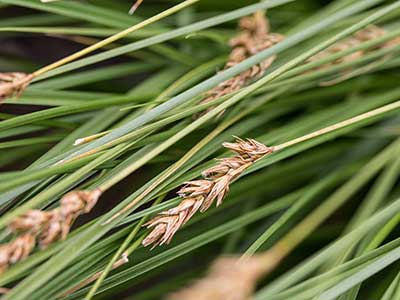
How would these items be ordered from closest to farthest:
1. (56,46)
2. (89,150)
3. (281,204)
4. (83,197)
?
(83,197) < (89,150) < (281,204) < (56,46)

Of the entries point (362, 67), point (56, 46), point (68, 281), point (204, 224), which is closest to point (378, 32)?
point (362, 67)

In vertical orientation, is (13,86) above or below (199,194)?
above

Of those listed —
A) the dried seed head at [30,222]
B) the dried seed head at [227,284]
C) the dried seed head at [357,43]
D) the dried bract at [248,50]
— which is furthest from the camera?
the dried seed head at [357,43]

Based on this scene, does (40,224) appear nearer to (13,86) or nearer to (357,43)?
(13,86)

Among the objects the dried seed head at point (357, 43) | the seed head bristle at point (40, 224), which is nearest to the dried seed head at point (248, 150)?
the seed head bristle at point (40, 224)

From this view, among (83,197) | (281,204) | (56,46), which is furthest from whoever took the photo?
(56,46)

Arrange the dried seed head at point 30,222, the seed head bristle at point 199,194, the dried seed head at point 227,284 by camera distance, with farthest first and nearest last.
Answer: the seed head bristle at point 199,194 < the dried seed head at point 30,222 < the dried seed head at point 227,284

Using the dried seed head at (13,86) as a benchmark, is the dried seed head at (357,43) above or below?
below

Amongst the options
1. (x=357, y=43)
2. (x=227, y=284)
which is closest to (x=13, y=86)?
(x=227, y=284)

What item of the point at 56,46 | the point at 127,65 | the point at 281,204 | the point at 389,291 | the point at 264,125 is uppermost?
the point at 56,46

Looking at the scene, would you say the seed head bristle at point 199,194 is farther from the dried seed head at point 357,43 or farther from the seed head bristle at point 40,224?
the dried seed head at point 357,43

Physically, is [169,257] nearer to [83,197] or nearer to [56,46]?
[83,197]
